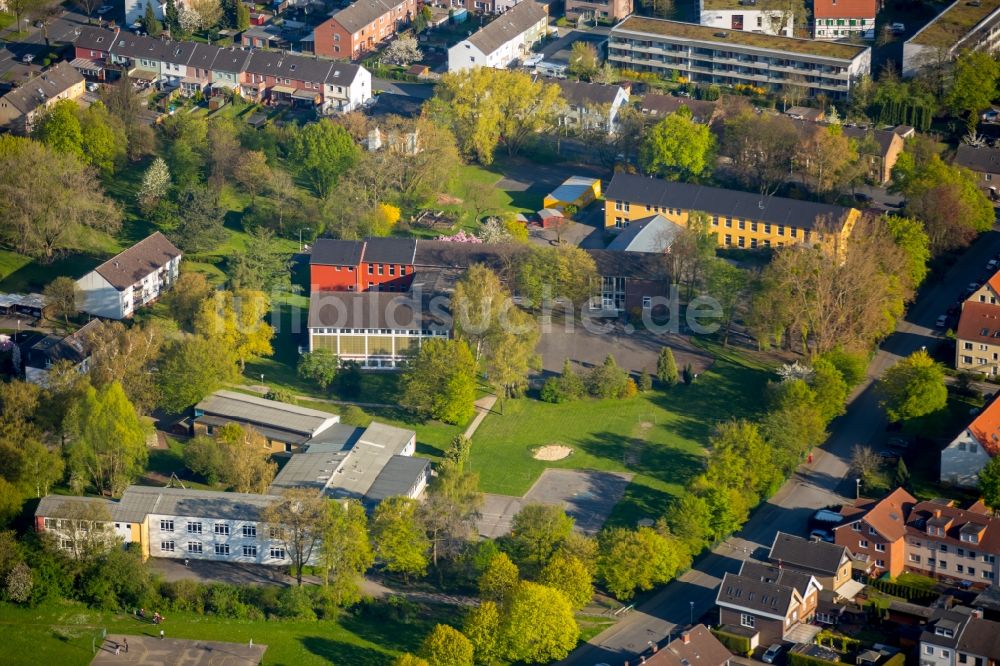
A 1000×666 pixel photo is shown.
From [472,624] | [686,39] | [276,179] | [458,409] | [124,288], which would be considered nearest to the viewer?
[472,624]

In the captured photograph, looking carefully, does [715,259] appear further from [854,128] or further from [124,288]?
[124,288]

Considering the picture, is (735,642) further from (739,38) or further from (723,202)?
(739,38)

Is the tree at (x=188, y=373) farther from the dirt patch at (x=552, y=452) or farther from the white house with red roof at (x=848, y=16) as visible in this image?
the white house with red roof at (x=848, y=16)

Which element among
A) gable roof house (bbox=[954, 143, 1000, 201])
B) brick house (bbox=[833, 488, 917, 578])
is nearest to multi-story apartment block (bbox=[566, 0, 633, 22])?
gable roof house (bbox=[954, 143, 1000, 201])

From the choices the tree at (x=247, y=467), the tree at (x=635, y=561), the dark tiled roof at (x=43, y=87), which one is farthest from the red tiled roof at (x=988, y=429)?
the dark tiled roof at (x=43, y=87)

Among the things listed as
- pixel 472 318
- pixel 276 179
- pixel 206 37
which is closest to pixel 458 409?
pixel 472 318

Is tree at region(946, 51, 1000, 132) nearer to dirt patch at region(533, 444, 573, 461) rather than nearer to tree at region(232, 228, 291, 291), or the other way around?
dirt patch at region(533, 444, 573, 461)

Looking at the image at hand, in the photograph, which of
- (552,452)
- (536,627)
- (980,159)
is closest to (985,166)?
(980,159)
